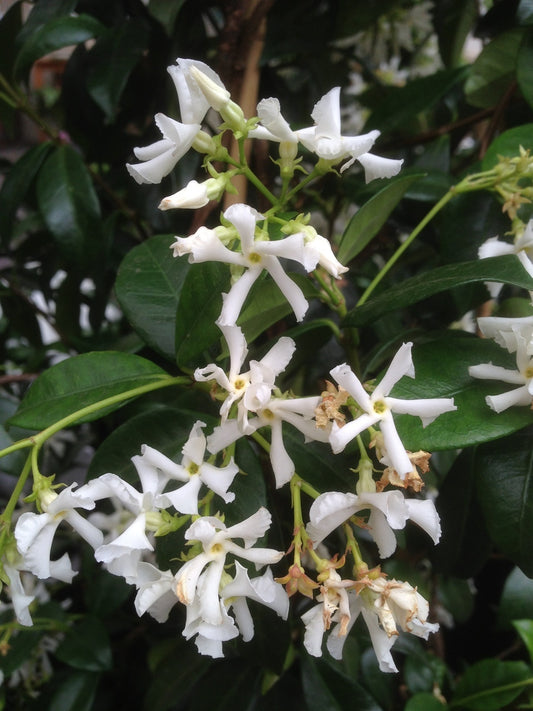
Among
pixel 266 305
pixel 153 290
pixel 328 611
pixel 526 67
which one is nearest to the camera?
pixel 328 611

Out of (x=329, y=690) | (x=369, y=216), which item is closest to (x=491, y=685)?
(x=329, y=690)

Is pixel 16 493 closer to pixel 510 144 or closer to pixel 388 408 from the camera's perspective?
pixel 388 408

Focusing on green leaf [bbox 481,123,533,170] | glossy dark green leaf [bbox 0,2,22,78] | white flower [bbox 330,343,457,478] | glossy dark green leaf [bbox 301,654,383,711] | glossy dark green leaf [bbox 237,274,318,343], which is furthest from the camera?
glossy dark green leaf [bbox 0,2,22,78]

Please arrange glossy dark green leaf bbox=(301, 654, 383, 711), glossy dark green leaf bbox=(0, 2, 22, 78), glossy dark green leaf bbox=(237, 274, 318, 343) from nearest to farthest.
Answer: glossy dark green leaf bbox=(237, 274, 318, 343) → glossy dark green leaf bbox=(301, 654, 383, 711) → glossy dark green leaf bbox=(0, 2, 22, 78)

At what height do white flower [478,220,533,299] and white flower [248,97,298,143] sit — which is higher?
white flower [248,97,298,143]

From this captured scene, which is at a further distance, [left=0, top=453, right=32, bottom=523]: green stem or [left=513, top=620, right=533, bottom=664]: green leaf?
[left=513, top=620, right=533, bottom=664]: green leaf

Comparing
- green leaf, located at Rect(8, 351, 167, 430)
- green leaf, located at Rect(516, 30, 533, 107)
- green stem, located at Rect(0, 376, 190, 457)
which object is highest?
green leaf, located at Rect(516, 30, 533, 107)

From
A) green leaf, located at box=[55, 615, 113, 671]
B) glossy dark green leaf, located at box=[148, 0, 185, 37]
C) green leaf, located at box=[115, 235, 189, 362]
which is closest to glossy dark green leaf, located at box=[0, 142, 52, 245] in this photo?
glossy dark green leaf, located at box=[148, 0, 185, 37]

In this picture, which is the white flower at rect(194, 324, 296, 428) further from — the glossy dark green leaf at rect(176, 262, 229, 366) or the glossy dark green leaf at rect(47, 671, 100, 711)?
the glossy dark green leaf at rect(47, 671, 100, 711)
